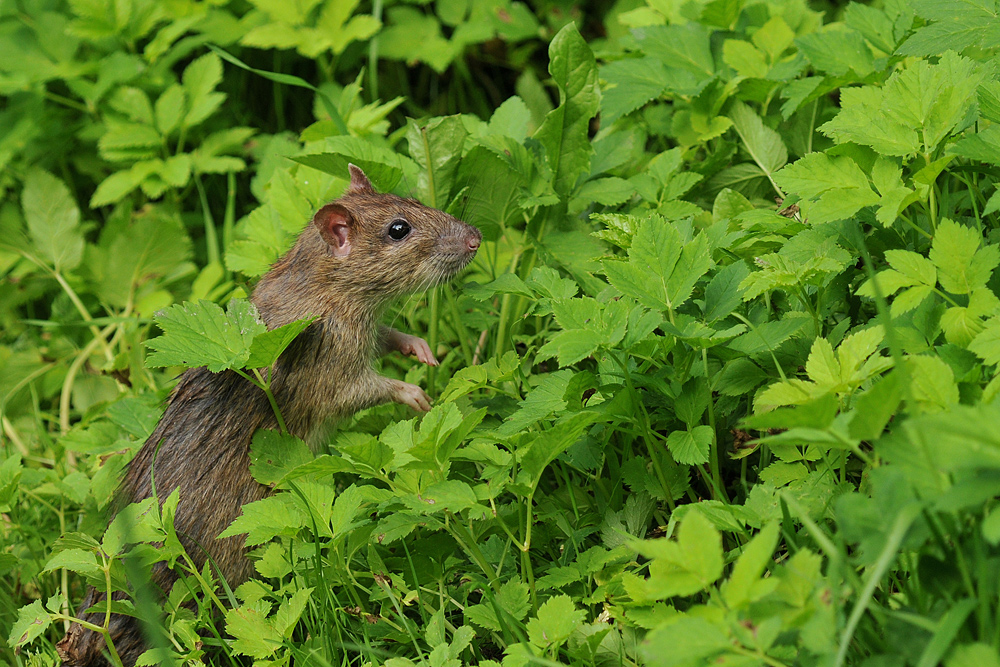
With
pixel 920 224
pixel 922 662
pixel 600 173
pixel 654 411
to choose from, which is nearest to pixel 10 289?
pixel 600 173

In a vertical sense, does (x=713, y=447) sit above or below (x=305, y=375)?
above

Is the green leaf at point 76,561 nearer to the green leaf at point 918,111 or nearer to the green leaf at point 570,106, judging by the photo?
the green leaf at point 570,106

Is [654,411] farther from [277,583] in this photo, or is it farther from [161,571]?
[161,571]

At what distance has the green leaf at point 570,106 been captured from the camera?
3170 mm

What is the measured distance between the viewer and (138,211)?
16.8 ft

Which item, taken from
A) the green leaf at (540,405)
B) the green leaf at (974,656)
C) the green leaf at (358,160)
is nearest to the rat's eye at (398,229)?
the green leaf at (358,160)

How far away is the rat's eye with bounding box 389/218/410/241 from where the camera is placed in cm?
336

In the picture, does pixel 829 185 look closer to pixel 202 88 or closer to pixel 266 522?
pixel 266 522

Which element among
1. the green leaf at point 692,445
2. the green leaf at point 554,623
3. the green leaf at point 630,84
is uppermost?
the green leaf at point 630,84

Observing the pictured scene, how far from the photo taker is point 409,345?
348 centimetres

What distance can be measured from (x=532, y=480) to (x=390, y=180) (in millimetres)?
1394

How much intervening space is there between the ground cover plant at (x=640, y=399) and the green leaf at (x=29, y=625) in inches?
0.4

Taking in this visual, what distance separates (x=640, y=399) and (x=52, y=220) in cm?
345

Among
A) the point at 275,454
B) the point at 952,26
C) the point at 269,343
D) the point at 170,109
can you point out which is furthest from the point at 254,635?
the point at 170,109
